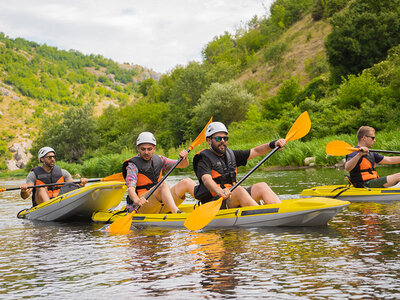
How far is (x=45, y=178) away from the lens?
844 centimetres

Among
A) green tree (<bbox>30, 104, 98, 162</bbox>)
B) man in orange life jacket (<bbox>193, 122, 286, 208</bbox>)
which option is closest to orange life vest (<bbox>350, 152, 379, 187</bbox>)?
man in orange life jacket (<bbox>193, 122, 286, 208</bbox>)

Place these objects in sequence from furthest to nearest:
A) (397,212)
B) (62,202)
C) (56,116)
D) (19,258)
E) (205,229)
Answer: (56,116) < (62,202) < (397,212) < (205,229) < (19,258)

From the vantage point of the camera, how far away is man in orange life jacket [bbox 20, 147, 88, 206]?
27.1 feet

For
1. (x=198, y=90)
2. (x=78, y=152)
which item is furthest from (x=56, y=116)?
(x=198, y=90)

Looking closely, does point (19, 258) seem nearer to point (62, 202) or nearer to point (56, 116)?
point (62, 202)

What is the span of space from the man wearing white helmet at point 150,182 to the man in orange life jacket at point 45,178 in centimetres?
186

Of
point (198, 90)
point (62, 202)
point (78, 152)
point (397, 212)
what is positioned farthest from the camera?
point (78, 152)

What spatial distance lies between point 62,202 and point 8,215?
2.43 m

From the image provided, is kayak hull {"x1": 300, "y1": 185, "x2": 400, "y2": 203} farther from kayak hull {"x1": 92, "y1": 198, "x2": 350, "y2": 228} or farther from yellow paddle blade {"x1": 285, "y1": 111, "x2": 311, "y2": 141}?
kayak hull {"x1": 92, "y1": 198, "x2": 350, "y2": 228}

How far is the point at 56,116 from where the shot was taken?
5481 centimetres

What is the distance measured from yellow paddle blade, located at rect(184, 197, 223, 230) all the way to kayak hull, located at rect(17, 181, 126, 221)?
2.44 m

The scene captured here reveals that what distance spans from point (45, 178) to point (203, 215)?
4.04 metres

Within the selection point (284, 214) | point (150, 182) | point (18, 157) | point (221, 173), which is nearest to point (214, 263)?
point (284, 214)

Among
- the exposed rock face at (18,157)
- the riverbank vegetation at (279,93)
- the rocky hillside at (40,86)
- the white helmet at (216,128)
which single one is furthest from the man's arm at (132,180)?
the exposed rock face at (18,157)
